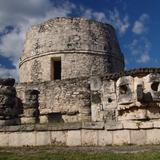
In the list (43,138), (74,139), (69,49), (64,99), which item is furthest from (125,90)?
(69,49)

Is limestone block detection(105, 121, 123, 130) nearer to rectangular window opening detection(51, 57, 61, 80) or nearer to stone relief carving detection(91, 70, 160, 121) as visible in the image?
stone relief carving detection(91, 70, 160, 121)

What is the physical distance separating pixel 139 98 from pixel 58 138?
2.14 meters

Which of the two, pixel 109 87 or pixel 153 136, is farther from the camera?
pixel 109 87

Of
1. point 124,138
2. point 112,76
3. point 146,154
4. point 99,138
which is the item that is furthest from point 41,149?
point 112,76

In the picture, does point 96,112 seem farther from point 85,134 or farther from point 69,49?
point 69,49

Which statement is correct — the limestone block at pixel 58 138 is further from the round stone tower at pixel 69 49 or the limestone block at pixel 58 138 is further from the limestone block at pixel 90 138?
the round stone tower at pixel 69 49

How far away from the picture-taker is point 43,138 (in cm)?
941

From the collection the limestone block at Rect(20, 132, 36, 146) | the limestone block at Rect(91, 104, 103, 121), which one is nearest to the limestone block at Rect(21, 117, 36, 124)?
the limestone block at Rect(91, 104, 103, 121)

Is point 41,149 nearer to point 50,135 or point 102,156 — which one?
point 50,135

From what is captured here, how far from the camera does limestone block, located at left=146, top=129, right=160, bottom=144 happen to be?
28.7ft

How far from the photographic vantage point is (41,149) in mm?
8805

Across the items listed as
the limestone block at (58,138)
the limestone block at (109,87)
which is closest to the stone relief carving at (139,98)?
the limestone block at (58,138)

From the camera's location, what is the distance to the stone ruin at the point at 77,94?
29.9ft

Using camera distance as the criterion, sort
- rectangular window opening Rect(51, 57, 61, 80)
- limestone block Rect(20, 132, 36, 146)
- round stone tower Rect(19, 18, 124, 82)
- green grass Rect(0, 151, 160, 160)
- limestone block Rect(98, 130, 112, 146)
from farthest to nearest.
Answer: rectangular window opening Rect(51, 57, 61, 80), round stone tower Rect(19, 18, 124, 82), limestone block Rect(20, 132, 36, 146), limestone block Rect(98, 130, 112, 146), green grass Rect(0, 151, 160, 160)
